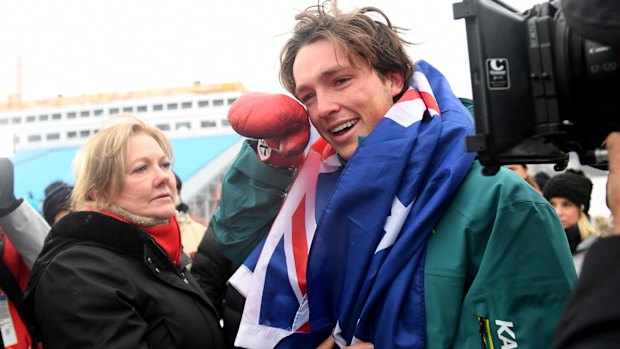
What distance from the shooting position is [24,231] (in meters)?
2.39

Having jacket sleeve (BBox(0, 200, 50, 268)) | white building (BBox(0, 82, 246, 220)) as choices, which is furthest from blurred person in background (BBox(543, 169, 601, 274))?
white building (BBox(0, 82, 246, 220))

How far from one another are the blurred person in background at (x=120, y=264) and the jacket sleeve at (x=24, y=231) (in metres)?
0.35

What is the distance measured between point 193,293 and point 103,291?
40 cm

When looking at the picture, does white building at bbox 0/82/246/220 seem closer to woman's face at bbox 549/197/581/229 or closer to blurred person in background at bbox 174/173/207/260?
blurred person in background at bbox 174/173/207/260

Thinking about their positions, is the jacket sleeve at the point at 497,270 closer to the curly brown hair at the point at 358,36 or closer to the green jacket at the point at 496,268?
the green jacket at the point at 496,268

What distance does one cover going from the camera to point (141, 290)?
74.2 inches

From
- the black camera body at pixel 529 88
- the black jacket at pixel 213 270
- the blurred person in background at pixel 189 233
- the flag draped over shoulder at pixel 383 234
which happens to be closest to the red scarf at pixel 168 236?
the black jacket at pixel 213 270

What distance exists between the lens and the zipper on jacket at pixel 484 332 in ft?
3.96

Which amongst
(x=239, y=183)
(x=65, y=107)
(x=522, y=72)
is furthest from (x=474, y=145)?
(x=65, y=107)

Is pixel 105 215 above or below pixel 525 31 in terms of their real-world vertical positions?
below

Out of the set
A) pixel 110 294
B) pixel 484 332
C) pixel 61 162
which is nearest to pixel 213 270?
pixel 110 294

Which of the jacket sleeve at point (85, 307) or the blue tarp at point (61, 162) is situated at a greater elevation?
the jacket sleeve at point (85, 307)

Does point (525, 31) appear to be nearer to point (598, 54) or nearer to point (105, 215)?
point (598, 54)

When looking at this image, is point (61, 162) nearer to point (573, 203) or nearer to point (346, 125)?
point (573, 203)
